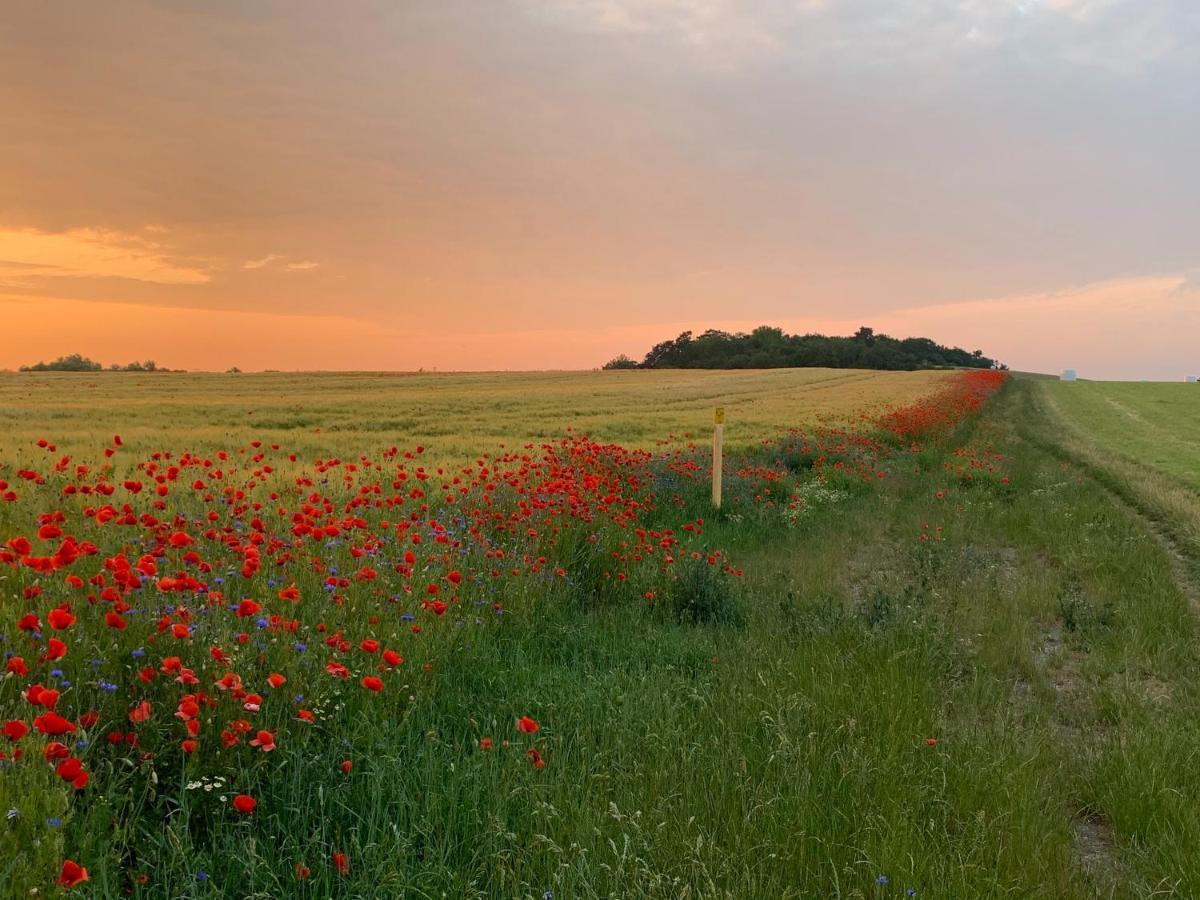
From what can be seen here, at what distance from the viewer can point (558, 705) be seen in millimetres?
3871

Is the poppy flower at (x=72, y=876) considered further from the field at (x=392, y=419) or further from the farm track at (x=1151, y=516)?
the field at (x=392, y=419)

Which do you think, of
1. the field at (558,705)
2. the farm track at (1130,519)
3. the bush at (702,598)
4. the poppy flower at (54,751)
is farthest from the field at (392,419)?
the poppy flower at (54,751)

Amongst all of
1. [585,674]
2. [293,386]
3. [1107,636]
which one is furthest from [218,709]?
[293,386]

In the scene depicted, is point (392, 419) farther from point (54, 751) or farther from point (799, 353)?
point (799, 353)

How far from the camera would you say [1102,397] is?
143 ft

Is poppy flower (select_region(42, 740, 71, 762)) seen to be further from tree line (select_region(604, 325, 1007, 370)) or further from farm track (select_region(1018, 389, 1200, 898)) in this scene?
tree line (select_region(604, 325, 1007, 370))

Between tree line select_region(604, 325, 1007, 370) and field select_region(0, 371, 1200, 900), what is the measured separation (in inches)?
3401

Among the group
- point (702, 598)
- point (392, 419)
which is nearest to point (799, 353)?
point (392, 419)

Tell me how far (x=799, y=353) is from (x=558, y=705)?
95599 millimetres

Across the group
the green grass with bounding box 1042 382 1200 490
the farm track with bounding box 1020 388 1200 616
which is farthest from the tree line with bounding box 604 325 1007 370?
the farm track with bounding box 1020 388 1200 616

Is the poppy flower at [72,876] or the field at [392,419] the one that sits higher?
the field at [392,419]

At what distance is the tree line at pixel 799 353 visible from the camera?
305ft

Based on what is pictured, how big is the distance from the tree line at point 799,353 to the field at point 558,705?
283 feet

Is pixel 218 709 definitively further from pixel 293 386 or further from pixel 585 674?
pixel 293 386
